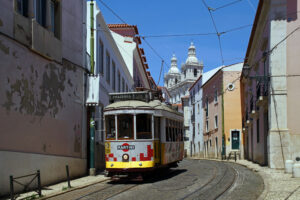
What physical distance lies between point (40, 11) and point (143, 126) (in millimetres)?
5127

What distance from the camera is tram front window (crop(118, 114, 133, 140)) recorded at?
1340 centimetres

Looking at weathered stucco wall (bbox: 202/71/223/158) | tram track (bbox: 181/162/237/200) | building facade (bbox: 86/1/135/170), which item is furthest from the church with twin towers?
tram track (bbox: 181/162/237/200)

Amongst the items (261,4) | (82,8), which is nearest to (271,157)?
(261,4)

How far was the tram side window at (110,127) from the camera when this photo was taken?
44.5 feet

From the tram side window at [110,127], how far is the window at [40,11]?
3.83m

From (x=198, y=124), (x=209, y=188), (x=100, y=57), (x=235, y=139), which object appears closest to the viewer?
(x=209, y=188)

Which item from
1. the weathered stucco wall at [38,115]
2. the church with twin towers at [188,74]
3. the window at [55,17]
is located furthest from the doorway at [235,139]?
the church with twin towers at [188,74]

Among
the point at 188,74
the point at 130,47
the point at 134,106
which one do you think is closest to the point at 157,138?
the point at 134,106

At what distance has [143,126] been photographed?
1350 cm

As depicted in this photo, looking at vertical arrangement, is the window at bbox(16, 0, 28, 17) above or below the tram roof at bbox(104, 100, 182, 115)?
above

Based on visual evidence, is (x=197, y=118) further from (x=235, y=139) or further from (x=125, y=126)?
(x=125, y=126)

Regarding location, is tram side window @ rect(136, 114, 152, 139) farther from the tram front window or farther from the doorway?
the doorway

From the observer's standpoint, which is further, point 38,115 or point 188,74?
point 188,74

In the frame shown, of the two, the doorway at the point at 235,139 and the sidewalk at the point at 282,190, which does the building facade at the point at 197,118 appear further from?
the sidewalk at the point at 282,190
